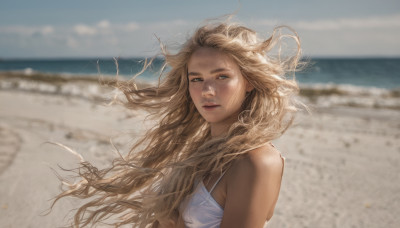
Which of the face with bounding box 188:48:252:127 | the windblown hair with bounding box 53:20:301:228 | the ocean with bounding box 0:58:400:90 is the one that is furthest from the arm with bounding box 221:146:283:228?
the ocean with bounding box 0:58:400:90

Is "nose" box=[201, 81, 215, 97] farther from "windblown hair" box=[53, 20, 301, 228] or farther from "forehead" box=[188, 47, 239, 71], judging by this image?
"windblown hair" box=[53, 20, 301, 228]

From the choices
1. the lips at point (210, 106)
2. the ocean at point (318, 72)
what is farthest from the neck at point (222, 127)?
the ocean at point (318, 72)

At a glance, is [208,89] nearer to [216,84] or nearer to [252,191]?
[216,84]

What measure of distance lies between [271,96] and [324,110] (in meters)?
12.4

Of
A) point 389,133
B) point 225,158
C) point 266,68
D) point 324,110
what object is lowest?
point 324,110

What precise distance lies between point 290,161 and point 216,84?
5061mm

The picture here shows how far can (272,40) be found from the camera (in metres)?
2.32

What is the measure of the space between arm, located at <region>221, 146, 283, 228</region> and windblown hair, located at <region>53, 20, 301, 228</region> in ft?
0.46

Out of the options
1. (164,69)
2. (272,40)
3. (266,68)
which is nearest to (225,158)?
(266,68)

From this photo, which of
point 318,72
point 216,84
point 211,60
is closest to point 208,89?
point 216,84

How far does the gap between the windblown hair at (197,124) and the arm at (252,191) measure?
5.6 inches

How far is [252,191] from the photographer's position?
1776 millimetres

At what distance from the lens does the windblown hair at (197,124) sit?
2.14m

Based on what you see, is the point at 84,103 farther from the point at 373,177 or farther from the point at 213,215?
the point at 213,215
